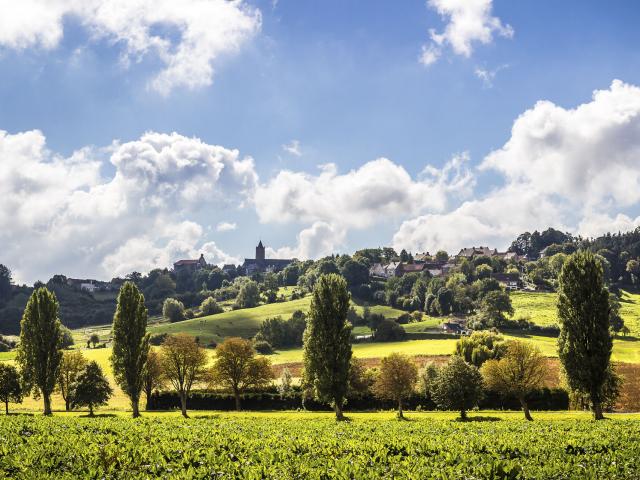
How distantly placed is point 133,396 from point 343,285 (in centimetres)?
3084

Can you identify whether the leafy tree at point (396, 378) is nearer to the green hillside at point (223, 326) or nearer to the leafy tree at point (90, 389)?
the leafy tree at point (90, 389)

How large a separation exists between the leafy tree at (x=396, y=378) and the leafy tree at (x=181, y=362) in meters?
28.4

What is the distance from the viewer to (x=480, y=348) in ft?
298

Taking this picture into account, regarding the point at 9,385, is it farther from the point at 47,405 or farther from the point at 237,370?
the point at 237,370

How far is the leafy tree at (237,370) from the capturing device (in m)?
83.2

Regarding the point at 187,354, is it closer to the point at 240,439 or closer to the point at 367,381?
the point at 367,381

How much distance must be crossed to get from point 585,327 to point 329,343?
28637 mm

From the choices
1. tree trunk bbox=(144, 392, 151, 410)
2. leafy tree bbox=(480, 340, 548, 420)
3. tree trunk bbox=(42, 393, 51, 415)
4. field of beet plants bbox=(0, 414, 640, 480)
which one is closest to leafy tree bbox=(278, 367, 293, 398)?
tree trunk bbox=(144, 392, 151, 410)

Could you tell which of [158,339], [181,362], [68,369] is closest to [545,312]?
[158,339]

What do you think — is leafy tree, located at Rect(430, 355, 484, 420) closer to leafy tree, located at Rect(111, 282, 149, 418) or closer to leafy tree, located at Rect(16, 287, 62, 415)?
leafy tree, located at Rect(111, 282, 149, 418)

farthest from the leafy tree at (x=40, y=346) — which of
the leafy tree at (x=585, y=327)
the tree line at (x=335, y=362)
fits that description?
the leafy tree at (x=585, y=327)

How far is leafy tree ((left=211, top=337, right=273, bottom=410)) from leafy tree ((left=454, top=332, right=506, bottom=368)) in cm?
3361

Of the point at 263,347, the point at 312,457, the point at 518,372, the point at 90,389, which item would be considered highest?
the point at 312,457

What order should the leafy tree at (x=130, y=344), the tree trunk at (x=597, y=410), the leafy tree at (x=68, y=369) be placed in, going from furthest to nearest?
the leafy tree at (x=68, y=369) < the leafy tree at (x=130, y=344) < the tree trunk at (x=597, y=410)
